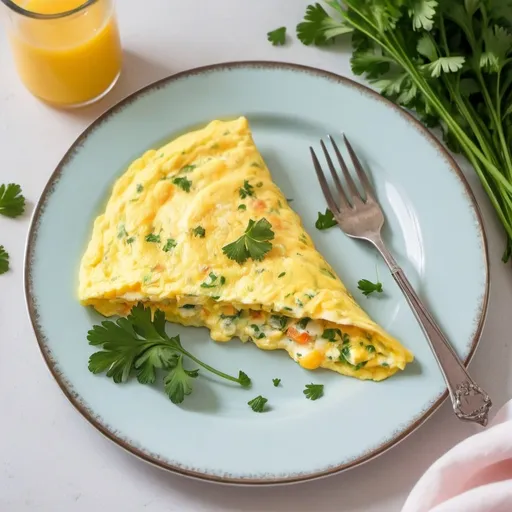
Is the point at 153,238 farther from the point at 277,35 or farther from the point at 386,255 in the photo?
the point at 277,35

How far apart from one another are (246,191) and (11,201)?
28.5 inches

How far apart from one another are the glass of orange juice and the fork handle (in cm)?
116

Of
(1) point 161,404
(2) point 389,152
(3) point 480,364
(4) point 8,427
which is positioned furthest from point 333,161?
(4) point 8,427

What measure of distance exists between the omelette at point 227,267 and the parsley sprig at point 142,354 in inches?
3.4

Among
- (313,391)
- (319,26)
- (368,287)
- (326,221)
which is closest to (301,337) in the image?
(313,391)

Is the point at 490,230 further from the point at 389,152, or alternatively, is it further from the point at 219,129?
the point at 219,129

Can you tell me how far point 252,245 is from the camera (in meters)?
2.09

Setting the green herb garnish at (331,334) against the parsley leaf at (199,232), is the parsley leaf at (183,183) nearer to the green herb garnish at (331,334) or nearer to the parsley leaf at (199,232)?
the parsley leaf at (199,232)

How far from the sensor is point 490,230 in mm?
2355

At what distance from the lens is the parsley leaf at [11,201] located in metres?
2.32

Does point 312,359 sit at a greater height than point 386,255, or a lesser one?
lesser

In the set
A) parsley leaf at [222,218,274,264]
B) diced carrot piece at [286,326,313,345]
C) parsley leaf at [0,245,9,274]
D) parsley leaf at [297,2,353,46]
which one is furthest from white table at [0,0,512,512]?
parsley leaf at [222,218,274,264]

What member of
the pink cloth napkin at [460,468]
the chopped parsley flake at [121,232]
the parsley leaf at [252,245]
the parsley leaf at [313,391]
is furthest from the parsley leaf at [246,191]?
the pink cloth napkin at [460,468]

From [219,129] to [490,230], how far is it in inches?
35.0
